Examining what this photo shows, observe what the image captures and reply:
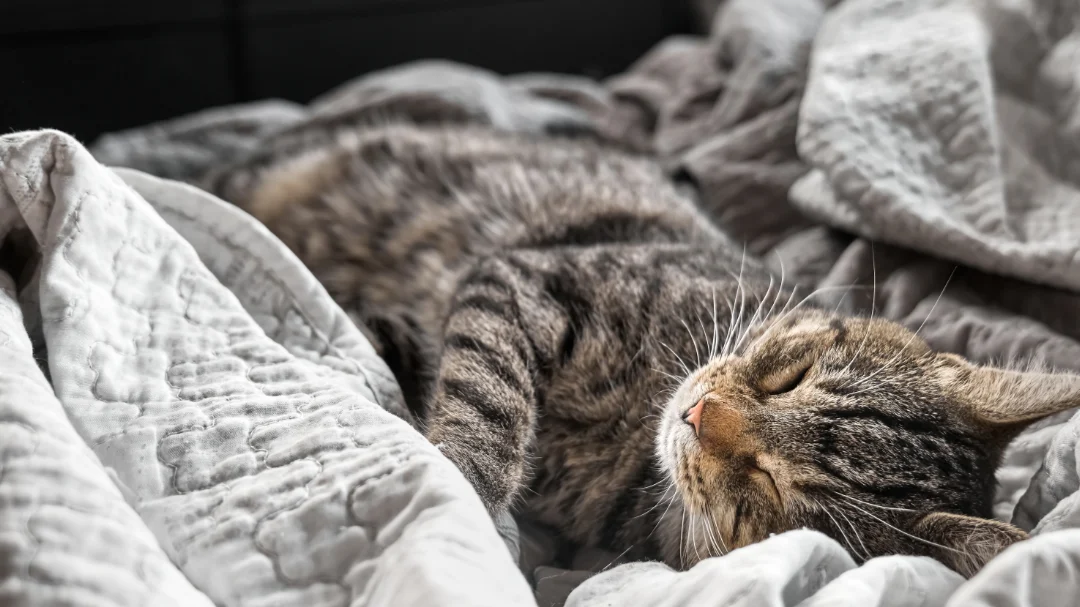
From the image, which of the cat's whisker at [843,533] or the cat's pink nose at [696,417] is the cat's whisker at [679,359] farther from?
the cat's whisker at [843,533]

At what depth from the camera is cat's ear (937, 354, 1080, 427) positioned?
0.97 meters

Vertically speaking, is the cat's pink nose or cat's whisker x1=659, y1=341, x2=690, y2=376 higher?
the cat's pink nose

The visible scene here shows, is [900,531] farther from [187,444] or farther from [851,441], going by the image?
[187,444]

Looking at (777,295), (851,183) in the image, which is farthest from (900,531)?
(851,183)

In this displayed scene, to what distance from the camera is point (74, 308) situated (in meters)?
0.86

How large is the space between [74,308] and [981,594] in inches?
35.5

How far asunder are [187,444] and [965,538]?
79 centimetres

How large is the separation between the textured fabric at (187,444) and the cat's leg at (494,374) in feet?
0.36

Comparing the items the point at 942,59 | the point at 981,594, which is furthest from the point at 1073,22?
the point at 981,594

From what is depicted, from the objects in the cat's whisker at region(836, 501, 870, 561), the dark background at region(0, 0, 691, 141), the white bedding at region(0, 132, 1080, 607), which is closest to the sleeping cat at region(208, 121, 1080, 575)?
the cat's whisker at region(836, 501, 870, 561)

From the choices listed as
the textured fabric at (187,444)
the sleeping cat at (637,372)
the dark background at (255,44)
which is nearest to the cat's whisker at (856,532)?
the sleeping cat at (637,372)

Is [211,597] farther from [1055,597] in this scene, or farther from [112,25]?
[112,25]

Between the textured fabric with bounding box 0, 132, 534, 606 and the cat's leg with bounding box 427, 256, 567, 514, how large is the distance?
110 mm

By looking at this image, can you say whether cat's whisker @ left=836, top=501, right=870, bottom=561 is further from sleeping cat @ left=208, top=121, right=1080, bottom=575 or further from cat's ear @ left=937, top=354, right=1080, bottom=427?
cat's ear @ left=937, top=354, right=1080, bottom=427
